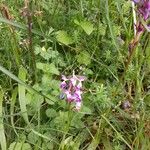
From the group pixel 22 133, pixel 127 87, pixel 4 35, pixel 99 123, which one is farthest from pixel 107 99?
pixel 4 35

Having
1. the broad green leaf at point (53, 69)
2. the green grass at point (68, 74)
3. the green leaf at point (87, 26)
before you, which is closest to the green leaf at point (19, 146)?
the green grass at point (68, 74)

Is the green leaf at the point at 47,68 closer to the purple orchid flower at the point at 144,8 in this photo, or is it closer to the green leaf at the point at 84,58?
the green leaf at the point at 84,58

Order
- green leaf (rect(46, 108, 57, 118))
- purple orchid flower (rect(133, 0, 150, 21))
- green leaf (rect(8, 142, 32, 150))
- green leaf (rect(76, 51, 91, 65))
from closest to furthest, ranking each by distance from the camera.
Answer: purple orchid flower (rect(133, 0, 150, 21)), green leaf (rect(8, 142, 32, 150)), green leaf (rect(46, 108, 57, 118)), green leaf (rect(76, 51, 91, 65))

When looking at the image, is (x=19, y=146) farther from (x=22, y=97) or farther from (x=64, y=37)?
(x=64, y=37)

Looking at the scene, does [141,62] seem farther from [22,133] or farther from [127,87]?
[22,133]

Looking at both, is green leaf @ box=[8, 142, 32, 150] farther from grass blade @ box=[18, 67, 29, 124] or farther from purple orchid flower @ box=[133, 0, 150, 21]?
purple orchid flower @ box=[133, 0, 150, 21]

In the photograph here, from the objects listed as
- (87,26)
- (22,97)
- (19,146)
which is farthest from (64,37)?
(19,146)

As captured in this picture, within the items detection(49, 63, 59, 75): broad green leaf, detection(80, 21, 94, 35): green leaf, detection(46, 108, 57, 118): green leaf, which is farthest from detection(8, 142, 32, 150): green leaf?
detection(80, 21, 94, 35): green leaf
